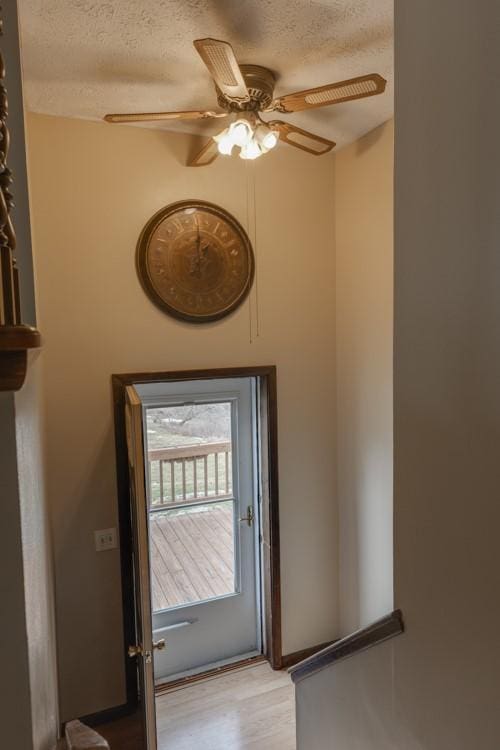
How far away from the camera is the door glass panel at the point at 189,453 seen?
120 inches

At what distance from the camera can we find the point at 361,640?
3.86 ft

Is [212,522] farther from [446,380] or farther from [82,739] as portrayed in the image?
[446,380]

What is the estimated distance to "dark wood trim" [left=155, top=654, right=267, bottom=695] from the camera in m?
2.95

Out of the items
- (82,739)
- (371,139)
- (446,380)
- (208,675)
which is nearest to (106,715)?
(208,675)

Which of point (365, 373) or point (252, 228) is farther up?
point (252, 228)

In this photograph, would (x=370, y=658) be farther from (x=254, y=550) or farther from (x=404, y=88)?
(x=254, y=550)

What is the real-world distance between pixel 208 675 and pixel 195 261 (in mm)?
2599

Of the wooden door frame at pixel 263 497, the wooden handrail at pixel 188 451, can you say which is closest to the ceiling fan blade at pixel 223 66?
the wooden door frame at pixel 263 497

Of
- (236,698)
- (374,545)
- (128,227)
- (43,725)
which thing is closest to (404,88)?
(43,725)

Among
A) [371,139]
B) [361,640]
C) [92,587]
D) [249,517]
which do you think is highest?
[371,139]

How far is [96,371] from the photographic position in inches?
99.8

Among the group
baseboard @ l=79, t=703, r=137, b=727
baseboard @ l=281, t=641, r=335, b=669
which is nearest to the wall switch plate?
baseboard @ l=79, t=703, r=137, b=727

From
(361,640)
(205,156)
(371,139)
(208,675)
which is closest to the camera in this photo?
(361,640)

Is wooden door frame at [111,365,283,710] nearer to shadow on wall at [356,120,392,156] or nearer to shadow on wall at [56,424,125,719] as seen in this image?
shadow on wall at [56,424,125,719]
